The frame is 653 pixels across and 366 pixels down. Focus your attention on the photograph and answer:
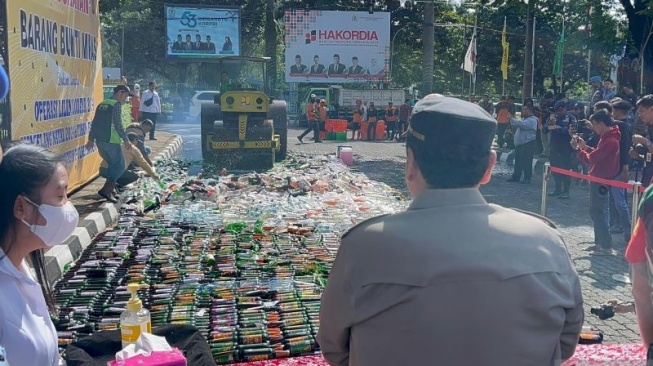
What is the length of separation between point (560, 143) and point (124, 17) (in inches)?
1819

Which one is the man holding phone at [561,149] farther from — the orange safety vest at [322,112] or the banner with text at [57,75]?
the orange safety vest at [322,112]

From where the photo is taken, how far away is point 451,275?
1.84 meters

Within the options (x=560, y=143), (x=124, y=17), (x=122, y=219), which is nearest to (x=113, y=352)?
(x=122, y=219)

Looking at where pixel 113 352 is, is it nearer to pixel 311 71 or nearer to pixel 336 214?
pixel 336 214

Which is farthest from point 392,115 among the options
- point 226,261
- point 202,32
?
point 226,261

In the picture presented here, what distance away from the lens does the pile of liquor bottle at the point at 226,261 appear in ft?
15.9

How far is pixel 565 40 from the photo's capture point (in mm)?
26469

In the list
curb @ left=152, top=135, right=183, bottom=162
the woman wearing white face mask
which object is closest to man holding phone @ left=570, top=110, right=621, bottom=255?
the woman wearing white face mask

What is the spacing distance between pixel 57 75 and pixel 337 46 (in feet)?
84.0

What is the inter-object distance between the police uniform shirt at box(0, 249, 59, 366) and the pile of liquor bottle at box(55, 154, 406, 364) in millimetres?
2034

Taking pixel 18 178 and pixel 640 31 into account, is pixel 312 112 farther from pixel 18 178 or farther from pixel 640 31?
pixel 18 178

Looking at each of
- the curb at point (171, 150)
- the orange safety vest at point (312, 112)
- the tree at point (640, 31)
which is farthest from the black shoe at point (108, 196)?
the orange safety vest at point (312, 112)

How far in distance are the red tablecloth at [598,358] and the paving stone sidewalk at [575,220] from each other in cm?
116

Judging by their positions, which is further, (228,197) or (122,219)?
(228,197)
